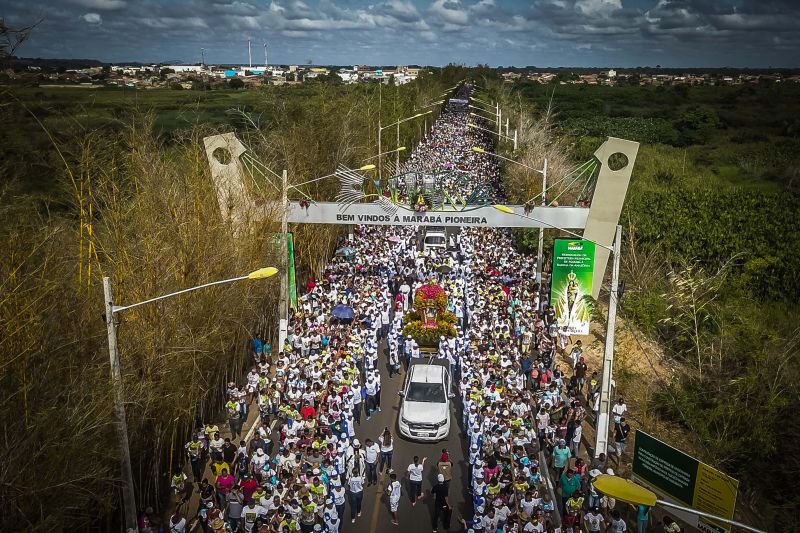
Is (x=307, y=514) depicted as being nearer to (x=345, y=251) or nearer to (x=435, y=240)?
(x=345, y=251)

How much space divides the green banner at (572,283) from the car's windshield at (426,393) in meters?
7.26

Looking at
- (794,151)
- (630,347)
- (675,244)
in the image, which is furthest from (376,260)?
(794,151)

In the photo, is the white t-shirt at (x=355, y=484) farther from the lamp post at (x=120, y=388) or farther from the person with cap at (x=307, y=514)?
the lamp post at (x=120, y=388)

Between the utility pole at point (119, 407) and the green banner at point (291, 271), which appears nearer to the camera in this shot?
the utility pole at point (119, 407)

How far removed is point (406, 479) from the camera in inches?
621

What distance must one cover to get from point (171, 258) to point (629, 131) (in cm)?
9142

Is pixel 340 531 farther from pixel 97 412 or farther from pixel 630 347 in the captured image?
pixel 630 347

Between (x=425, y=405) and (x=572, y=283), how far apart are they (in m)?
8.36

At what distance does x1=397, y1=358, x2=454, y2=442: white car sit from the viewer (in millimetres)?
17125

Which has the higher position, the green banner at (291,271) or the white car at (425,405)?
the green banner at (291,271)

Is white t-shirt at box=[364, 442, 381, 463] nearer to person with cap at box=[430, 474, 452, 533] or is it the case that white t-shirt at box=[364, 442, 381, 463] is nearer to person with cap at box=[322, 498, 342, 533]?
person with cap at box=[430, 474, 452, 533]

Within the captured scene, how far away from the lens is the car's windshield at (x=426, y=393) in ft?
58.5

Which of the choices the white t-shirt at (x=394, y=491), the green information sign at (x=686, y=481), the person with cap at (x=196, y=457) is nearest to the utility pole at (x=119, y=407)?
the person with cap at (x=196, y=457)

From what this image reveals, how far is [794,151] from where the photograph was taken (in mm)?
70062
